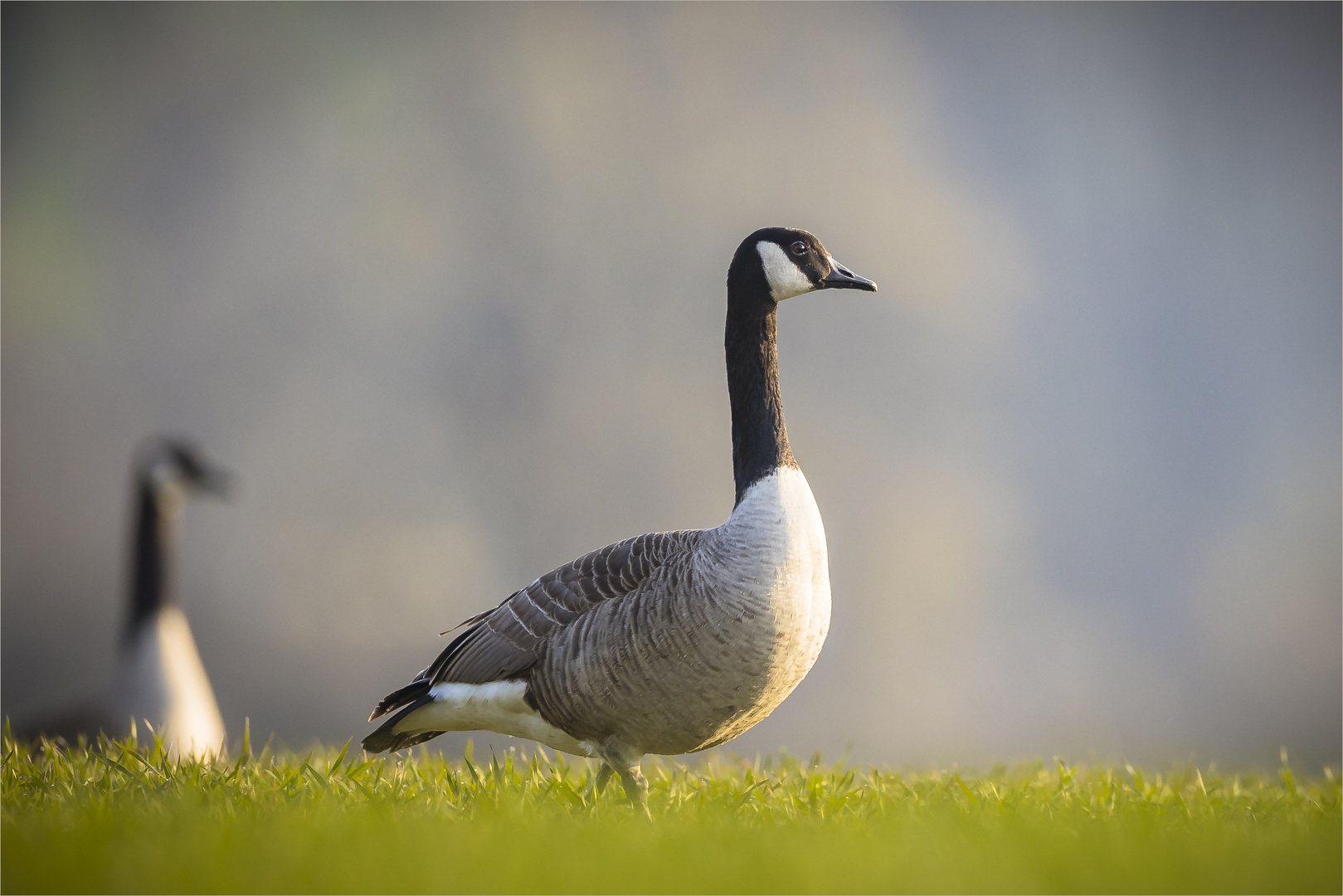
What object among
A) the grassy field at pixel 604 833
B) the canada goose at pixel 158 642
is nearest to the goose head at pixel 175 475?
the canada goose at pixel 158 642

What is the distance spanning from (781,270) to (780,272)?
13 mm

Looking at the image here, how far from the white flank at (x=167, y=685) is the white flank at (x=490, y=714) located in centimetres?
242

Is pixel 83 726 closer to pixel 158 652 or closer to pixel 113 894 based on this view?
pixel 158 652

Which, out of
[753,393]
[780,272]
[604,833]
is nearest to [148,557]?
[753,393]

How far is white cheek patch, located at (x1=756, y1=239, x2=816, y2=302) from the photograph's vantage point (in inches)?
197

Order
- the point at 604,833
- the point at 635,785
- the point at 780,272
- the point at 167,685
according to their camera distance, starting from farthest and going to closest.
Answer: the point at 167,685
the point at 780,272
the point at 635,785
the point at 604,833

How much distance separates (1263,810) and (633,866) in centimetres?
311

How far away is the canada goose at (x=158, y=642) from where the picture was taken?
22.8ft

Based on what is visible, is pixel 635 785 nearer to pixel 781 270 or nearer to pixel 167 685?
pixel 781 270

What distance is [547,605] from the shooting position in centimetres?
475

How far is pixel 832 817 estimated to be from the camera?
158 inches

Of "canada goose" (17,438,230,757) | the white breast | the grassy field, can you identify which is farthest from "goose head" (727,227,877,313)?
"canada goose" (17,438,230,757)

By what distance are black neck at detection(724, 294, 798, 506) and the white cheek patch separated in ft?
0.31

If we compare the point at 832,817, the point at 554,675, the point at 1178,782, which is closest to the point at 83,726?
the point at 554,675
